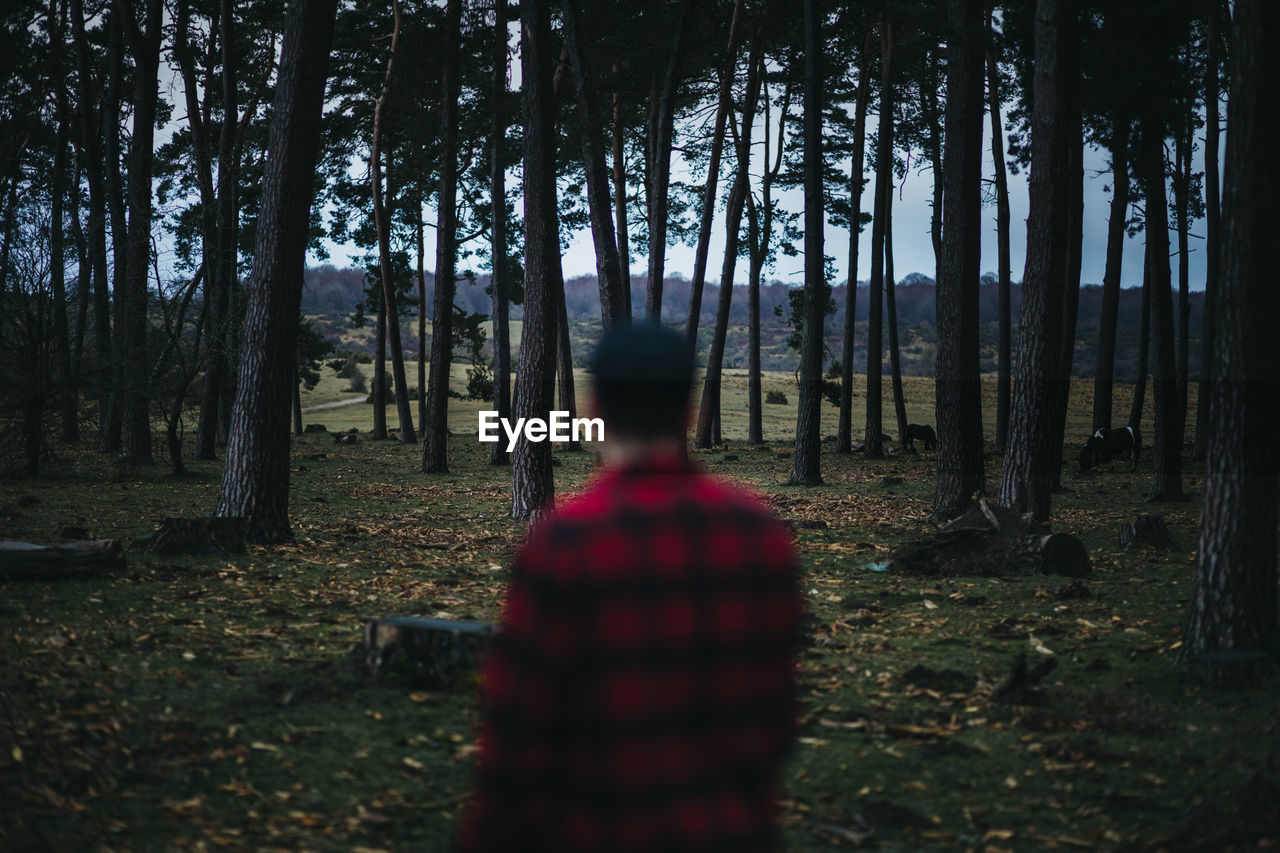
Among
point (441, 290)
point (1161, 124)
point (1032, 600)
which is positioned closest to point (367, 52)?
point (441, 290)

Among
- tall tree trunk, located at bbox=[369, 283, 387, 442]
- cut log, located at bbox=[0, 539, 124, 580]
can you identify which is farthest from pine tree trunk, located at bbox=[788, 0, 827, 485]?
tall tree trunk, located at bbox=[369, 283, 387, 442]

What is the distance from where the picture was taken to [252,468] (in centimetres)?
1134

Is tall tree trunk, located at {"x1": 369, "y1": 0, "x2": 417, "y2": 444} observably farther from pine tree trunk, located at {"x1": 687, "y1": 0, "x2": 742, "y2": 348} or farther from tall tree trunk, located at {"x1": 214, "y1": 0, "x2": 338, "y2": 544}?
tall tree trunk, located at {"x1": 214, "y1": 0, "x2": 338, "y2": 544}

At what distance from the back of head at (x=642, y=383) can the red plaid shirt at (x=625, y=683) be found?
10 cm

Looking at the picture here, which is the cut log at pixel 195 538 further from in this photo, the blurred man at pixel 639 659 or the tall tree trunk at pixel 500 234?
the tall tree trunk at pixel 500 234

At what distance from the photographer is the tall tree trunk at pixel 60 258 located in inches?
711

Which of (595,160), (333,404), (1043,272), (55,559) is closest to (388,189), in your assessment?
(595,160)

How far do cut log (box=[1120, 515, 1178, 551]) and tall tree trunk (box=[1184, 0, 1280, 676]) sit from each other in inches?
219

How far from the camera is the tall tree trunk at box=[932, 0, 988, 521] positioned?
1395 cm

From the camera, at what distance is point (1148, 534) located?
1157 cm

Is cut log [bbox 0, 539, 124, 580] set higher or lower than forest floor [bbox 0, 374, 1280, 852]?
higher

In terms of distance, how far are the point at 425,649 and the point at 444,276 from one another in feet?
58.8

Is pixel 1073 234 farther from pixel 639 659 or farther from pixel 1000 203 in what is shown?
pixel 639 659

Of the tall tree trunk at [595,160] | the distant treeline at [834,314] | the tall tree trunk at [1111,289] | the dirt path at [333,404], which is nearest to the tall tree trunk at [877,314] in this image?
the tall tree trunk at [1111,289]
